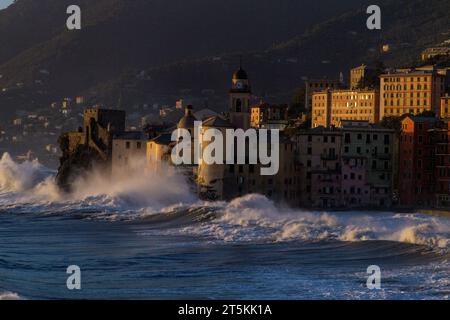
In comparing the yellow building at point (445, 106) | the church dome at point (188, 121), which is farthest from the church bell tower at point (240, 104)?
the yellow building at point (445, 106)

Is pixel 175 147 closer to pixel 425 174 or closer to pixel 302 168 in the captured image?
pixel 302 168

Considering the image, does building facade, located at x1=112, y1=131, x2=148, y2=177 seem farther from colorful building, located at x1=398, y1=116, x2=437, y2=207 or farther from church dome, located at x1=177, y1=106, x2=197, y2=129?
colorful building, located at x1=398, y1=116, x2=437, y2=207

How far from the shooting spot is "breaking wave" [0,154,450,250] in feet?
234

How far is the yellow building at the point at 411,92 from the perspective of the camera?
132125 millimetres

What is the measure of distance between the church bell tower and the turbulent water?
732 centimetres

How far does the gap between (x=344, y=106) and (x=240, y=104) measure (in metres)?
40.1

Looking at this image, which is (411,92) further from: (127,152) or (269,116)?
(127,152)

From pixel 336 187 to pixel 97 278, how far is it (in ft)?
160

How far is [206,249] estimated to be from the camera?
65250 mm

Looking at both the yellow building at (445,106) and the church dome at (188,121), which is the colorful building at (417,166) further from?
the yellow building at (445,106)

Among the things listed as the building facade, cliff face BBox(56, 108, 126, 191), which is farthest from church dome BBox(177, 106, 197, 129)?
cliff face BBox(56, 108, 126, 191)

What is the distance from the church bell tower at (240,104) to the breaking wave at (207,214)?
711 centimetres

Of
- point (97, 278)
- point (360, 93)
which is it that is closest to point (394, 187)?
point (360, 93)

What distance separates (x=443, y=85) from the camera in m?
133
